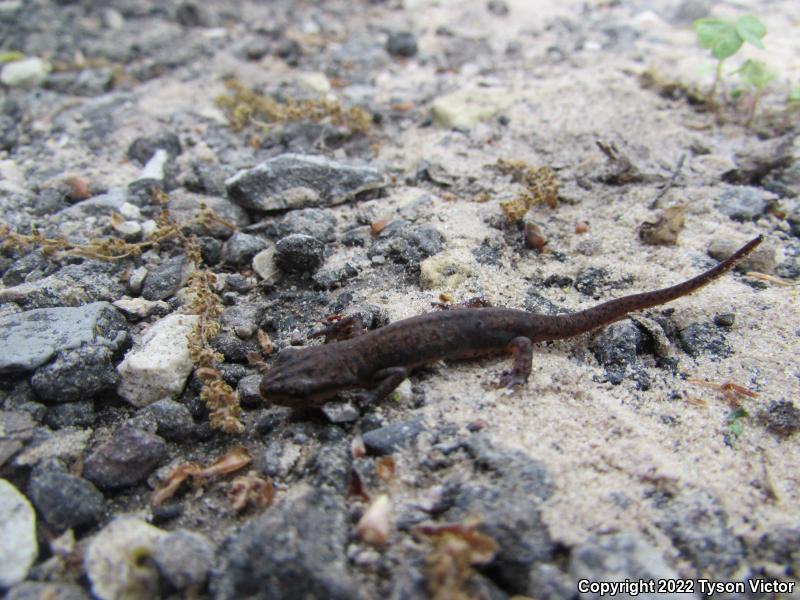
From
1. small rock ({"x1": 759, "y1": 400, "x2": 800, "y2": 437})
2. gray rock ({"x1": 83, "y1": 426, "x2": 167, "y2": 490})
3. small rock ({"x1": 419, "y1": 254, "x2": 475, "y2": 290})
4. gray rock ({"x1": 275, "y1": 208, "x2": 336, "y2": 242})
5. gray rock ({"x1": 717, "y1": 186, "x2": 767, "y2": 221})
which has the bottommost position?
gray rock ({"x1": 83, "y1": 426, "x2": 167, "y2": 490})

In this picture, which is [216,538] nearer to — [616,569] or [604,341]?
[616,569]

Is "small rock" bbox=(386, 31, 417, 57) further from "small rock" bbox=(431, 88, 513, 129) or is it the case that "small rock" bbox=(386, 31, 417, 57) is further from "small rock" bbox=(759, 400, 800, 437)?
"small rock" bbox=(759, 400, 800, 437)

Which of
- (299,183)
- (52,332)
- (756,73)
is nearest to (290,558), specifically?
(52,332)

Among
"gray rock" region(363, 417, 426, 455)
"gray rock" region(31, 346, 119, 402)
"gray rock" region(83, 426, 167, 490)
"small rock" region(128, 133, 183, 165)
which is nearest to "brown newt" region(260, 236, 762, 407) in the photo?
"gray rock" region(363, 417, 426, 455)

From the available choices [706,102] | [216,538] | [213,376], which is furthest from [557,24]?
[216,538]

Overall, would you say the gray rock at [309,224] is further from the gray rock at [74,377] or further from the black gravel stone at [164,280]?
the gray rock at [74,377]
